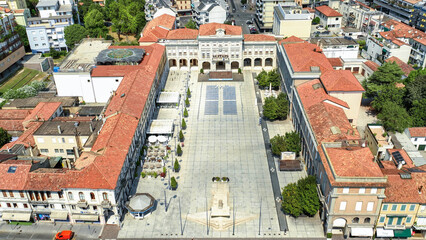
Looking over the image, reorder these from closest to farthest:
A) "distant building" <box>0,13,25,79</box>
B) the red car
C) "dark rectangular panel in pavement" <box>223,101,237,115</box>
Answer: the red car < "dark rectangular panel in pavement" <box>223,101,237,115</box> < "distant building" <box>0,13,25,79</box>

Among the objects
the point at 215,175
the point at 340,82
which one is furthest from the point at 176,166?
the point at 340,82

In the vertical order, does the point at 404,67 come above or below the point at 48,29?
below

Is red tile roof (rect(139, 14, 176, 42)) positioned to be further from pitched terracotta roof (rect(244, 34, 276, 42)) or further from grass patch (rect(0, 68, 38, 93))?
grass patch (rect(0, 68, 38, 93))

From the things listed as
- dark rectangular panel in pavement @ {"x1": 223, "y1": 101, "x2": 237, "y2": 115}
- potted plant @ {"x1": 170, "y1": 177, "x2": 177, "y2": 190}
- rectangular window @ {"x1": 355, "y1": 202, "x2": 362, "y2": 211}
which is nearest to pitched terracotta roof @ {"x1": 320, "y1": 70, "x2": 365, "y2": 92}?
dark rectangular panel in pavement @ {"x1": 223, "y1": 101, "x2": 237, "y2": 115}

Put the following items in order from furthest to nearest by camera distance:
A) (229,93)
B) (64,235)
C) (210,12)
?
(210,12) → (229,93) → (64,235)

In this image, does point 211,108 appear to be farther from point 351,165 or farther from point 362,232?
point 362,232

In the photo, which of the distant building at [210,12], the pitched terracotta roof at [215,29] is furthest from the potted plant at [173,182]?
the distant building at [210,12]

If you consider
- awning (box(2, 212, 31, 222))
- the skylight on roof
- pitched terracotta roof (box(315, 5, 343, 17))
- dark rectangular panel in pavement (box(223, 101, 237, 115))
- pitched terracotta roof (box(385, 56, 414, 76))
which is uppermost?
pitched terracotta roof (box(315, 5, 343, 17))
